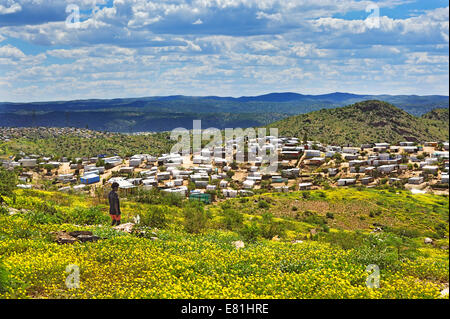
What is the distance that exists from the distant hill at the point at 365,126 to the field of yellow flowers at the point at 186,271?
71.8 m

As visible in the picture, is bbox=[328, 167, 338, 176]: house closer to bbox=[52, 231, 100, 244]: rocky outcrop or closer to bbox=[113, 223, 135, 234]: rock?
bbox=[113, 223, 135, 234]: rock

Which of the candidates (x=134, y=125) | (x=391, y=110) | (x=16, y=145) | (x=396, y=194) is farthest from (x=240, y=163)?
(x=134, y=125)

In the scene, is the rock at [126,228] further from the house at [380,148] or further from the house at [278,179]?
the house at [380,148]

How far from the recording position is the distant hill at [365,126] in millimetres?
83969

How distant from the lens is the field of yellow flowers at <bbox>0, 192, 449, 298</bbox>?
6566 mm

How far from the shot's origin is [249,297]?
6266 millimetres

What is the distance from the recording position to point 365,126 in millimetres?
89375

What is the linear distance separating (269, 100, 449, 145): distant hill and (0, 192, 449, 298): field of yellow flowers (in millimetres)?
71814

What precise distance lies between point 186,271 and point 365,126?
88.3 meters

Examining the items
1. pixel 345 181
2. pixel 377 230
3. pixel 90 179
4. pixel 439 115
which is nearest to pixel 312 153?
pixel 345 181

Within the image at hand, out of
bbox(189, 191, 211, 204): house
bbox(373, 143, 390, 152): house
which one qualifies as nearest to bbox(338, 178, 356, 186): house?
bbox(189, 191, 211, 204): house
